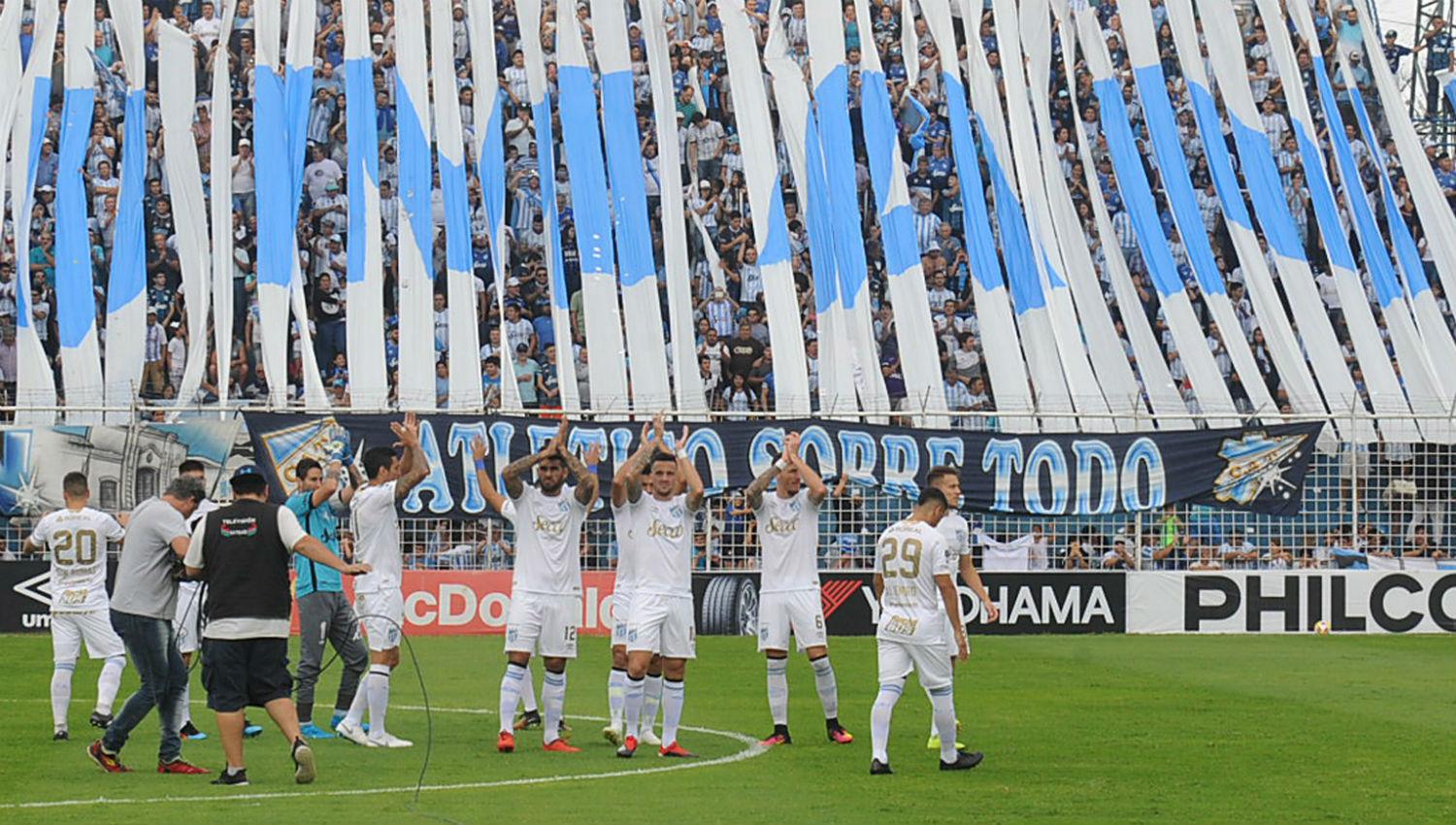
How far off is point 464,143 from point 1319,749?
19885mm

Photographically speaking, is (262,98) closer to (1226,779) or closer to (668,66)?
(668,66)

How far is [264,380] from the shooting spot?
2923 centimetres

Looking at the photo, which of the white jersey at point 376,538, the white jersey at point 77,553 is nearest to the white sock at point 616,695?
the white jersey at point 376,538

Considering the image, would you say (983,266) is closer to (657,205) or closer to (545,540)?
(657,205)

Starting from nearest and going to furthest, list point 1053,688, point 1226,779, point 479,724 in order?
point 1226,779 → point 479,724 → point 1053,688

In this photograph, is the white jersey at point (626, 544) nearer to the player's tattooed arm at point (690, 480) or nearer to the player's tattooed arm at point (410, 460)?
the player's tattooed arm at point (690, 480)

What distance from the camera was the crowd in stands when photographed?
30.1m

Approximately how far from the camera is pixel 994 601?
27688mm

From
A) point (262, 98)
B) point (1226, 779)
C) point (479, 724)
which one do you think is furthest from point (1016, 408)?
point (1226, 779)

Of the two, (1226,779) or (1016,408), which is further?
(1016,408)

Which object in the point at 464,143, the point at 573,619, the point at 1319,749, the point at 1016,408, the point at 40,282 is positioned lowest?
the point at 1319,749

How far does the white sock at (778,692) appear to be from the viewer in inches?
624

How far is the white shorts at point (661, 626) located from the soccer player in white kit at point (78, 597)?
153 inches

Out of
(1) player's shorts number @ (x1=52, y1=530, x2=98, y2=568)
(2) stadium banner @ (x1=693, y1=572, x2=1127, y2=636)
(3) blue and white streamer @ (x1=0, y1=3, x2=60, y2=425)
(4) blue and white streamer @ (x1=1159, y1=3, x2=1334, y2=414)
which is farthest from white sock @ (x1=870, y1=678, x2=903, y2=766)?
(4) blue and white streamer @ (x1=1159, y1=3, x2=1334, y2=414)
